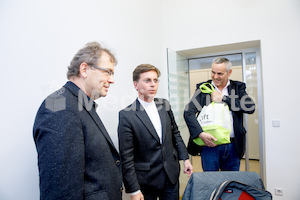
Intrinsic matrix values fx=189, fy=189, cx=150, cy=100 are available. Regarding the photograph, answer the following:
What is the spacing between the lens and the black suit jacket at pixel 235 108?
1.76 meters

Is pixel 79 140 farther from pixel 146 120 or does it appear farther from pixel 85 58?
pixel 146 120

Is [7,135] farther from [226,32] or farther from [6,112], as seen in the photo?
[226,32]

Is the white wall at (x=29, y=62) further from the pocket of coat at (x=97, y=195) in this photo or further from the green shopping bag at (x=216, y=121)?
the green shopping bag at (x=216, y=121)

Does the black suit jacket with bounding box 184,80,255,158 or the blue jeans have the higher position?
the black suit jacket with bounding box 184,80,255,158

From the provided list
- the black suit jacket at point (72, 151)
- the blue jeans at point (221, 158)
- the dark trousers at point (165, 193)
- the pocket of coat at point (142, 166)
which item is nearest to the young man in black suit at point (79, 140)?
the black suit jacket at point (72, 151)

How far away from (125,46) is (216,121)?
3.74 ft

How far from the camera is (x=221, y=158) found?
5.89 ft

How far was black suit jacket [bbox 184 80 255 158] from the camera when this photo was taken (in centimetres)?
176

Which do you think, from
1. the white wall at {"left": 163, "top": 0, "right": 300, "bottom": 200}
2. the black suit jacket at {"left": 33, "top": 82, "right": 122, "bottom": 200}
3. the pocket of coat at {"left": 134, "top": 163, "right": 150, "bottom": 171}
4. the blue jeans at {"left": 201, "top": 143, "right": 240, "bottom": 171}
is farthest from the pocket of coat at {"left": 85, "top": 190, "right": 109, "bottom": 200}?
the white wall at {"left": 163, "top": 0, "right": 300, "bottom": 200}

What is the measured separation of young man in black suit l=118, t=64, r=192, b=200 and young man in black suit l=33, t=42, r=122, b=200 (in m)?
0.30

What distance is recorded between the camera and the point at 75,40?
1327mm

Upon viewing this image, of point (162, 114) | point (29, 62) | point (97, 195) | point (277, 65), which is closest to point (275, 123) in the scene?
point (277, 65)

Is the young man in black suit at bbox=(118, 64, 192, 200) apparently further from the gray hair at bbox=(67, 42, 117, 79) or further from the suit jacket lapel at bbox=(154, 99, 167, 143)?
the gray hair at bbox=(67, 42, 117, 79)

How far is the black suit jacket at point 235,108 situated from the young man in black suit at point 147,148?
36 centimetres
